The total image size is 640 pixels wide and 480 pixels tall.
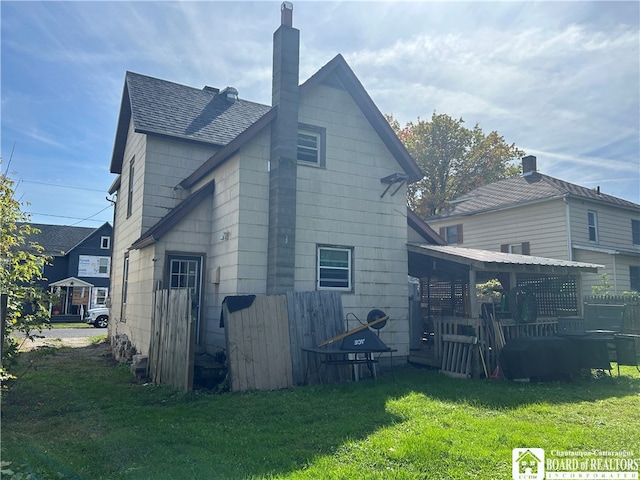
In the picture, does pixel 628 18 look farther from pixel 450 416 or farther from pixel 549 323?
pixel 450 416

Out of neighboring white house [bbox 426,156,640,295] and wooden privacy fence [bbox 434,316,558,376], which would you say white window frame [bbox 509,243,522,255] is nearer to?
neighboring white house [bbox 426,156,640,295]

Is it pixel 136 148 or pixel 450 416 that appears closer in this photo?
pixel 450 416

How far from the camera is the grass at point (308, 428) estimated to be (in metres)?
4.34

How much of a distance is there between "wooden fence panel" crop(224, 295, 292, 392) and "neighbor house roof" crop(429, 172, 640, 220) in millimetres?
15726

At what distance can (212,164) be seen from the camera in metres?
10.3

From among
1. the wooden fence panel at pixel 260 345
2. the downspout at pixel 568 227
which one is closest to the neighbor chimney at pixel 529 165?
the downspout at pixel 568 227

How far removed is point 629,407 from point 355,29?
8.41 meters

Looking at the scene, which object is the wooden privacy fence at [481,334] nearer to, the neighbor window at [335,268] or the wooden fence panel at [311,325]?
the neighbor window at [335,268]

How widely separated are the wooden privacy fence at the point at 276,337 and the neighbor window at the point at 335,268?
3.31ft

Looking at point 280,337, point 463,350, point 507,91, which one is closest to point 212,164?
point 280,337

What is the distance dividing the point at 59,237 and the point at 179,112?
3316cm

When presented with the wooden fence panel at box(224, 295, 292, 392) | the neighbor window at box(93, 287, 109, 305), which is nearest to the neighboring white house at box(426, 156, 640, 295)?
the wooden fence panel at box(224, 295, 292, 392)

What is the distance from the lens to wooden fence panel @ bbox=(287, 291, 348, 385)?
27.9 ft

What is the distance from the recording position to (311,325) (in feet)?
28.8
